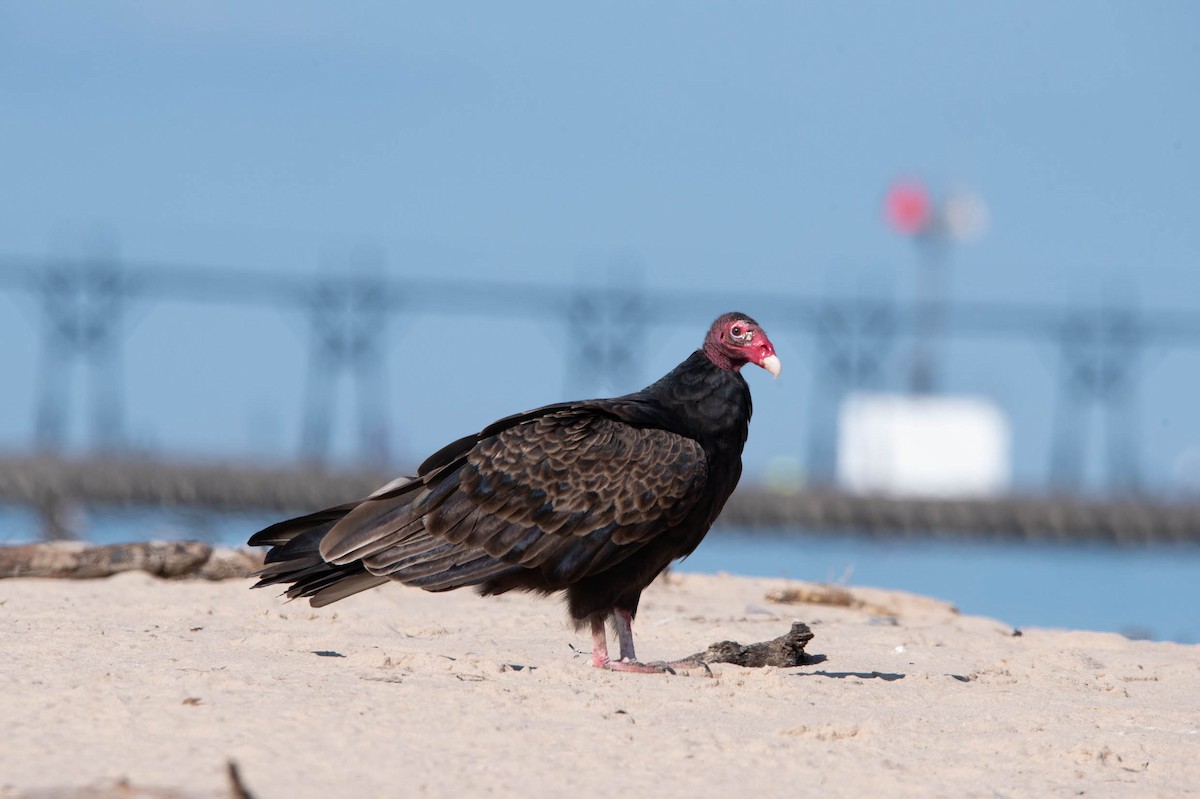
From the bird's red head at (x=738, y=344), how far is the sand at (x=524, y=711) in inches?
47.3

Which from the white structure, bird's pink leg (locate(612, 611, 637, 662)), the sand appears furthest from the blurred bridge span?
bird's pink leg (locate(612, 611, 637, 662))

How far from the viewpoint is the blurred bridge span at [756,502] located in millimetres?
27469

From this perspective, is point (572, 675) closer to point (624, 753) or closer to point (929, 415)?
point (624, 753)

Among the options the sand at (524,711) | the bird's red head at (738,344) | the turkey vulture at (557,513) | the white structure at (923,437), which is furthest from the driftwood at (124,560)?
the white structure at (923,437)

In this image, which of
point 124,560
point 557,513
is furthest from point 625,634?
point 124,560

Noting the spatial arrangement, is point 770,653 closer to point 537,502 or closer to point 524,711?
point 537,502

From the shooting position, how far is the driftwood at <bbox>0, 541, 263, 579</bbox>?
27.9ft

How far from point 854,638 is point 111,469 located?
21.4m

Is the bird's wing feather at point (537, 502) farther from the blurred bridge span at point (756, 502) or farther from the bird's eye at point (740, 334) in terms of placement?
the blurred bridge span at point (756, 502)

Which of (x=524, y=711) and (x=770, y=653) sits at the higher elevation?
(x=524, y=711)

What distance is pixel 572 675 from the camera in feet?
20.2

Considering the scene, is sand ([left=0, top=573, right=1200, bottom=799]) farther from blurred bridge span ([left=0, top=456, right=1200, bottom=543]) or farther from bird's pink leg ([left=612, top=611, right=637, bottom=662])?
blurred bridge span ([left=0, top=456, right=1200, bottom=543])

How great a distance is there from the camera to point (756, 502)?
28859 mm

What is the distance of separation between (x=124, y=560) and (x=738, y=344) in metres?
3.40
